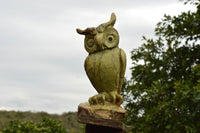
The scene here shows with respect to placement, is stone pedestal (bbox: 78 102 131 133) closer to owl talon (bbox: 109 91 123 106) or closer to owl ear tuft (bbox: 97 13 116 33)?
owl talon (bbox: 109 91 123 106)

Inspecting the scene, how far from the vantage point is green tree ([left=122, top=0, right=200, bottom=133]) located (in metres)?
7.73

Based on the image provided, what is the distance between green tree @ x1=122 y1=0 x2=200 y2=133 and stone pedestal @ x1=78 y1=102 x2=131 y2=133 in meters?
2.36

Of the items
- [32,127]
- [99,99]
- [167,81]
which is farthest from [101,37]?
[32,127]

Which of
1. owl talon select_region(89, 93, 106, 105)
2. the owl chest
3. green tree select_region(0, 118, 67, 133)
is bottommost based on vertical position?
green tree select_region(0, 118, 67, 133)

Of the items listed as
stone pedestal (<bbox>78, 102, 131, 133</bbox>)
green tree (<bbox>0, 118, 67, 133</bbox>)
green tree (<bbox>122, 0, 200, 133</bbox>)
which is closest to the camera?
stone pedestal (<bbox>78, 102, 131, 133</bbox>)

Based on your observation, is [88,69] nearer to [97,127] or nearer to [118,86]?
[118,86]

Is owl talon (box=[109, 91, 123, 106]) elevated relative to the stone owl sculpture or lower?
lower

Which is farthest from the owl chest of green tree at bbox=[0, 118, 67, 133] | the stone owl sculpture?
green tree at bbox=[0, 118, 67, 133]

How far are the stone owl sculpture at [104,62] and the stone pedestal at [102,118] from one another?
21 cm

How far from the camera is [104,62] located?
18.6ft

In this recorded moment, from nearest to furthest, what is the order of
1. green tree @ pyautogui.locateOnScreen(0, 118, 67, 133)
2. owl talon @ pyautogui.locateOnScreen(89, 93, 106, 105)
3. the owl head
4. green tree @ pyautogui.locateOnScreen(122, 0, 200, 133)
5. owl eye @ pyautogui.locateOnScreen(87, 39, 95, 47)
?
owl talon @ pyautogui.locateOnScreen(89, 93, 106, 105) < the owl head < owl eye @ pyautogui.locateOnScreen(87, 39, 95, 47) < green tree @ pyautogui.locateOnScreen(122, 0, 200, 133) < green tree @ pyautogui.locateOnScreen(0, 118, 67, 133)

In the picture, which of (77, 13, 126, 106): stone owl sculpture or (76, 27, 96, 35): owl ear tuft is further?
(76, 27, 96, 35): owl ear tuft

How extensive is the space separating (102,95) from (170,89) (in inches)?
157

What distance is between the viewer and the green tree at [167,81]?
25.4 feet
